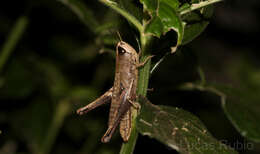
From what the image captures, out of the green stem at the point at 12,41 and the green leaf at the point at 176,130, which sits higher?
the green stem at the point at 12,41

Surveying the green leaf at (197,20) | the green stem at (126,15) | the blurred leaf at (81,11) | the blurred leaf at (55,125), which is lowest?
the blurred leaf at (55,125)

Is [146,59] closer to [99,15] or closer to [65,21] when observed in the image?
[65,21]

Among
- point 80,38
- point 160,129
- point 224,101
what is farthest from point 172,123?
point 80,38

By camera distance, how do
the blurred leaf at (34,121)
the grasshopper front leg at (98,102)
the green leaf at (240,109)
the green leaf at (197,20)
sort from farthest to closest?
the blurred leaf at (34,121) → the green leaf at (240,109) → the grasshopper front leg at (98,102) → the green leaf at (197,20)

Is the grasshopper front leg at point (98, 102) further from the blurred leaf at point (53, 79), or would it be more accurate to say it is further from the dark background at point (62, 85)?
the blurred leaf at point (53, 79)

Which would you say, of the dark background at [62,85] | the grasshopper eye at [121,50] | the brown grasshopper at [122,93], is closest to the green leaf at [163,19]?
the brown grasshopper at [122,93]

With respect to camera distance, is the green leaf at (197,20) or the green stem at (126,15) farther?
the green leaf at (197,20)

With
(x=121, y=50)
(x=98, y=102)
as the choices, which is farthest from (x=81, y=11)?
(x=98, y=102)
